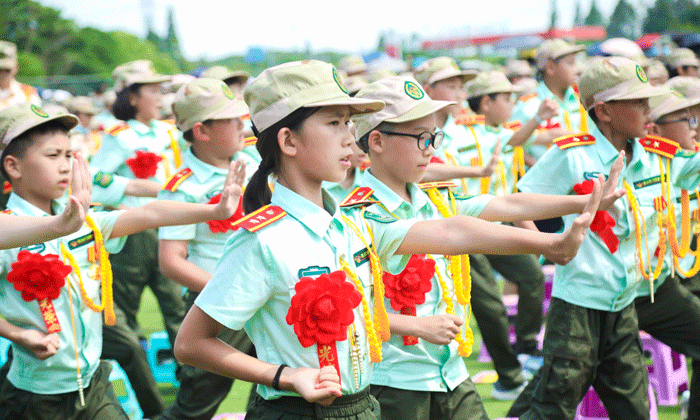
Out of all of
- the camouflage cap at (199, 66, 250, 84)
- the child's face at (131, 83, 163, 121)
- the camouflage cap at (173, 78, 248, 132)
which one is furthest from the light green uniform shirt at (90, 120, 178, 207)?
the camouflage cap at (173, 78, 248, 132)

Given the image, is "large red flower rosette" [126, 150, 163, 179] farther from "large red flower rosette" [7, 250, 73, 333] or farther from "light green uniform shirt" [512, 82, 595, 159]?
"light green uniform shirt" [512, 82, 595, 159]

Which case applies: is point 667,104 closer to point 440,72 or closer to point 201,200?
point 440,72

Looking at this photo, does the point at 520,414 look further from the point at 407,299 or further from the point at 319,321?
the point at 319,321

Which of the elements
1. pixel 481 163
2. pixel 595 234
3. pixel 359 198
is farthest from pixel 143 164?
pixel 359 198

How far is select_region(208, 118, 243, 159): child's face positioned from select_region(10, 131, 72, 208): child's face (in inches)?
44.9

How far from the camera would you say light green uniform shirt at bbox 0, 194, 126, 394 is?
12.2 feet

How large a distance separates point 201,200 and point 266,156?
2.08 metres

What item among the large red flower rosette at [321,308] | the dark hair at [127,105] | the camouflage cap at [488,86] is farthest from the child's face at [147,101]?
the large red flower rosette at [321,308]

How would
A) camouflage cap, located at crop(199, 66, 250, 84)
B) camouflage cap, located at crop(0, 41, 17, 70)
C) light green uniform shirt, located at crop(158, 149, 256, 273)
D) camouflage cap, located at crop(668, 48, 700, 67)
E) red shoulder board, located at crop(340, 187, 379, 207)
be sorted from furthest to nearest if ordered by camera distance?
camouflage cap, located at crop(668, 48, 700, 67) < camouflage cap, located at crop(0, 41, 17, 70) < camouflage cap, located at crop(199, 66, 250, 84) < light green uniform shirt, located at crop(158, 149, 256, 273) < red shoulder board, located at crop(340, 187, 379, 207)

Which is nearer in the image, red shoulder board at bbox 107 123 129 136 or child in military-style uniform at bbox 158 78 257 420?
child in military-style uniform at bbox 158 78 257 420

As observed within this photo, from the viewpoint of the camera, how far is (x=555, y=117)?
8.50 metres

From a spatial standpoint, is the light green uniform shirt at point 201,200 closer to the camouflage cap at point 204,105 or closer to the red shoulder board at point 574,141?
the camouflage cap at point 204,105

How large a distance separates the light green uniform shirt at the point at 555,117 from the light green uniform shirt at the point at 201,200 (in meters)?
4.19

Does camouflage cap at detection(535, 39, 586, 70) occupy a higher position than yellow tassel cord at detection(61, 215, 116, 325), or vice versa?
yellow tassel cord at detection(61, 215, 116, 325)
